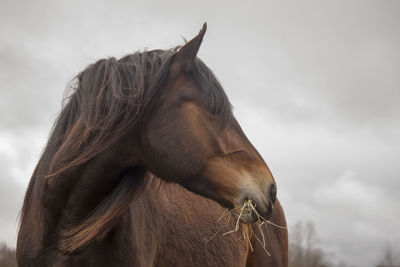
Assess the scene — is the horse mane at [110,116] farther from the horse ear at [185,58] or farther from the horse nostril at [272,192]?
the horse nostril at [272,192]

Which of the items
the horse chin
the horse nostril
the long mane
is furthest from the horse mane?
the horse chin

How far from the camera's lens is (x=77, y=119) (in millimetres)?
3578

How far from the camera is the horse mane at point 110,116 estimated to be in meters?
3.34

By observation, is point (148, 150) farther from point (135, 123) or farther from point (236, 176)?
point (236, 176)

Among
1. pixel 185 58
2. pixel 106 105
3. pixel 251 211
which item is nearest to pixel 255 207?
pixel 251 211

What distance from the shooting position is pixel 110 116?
11.0ft

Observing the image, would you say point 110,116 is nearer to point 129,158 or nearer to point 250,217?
point 129,158

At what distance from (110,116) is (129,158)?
0.38 m

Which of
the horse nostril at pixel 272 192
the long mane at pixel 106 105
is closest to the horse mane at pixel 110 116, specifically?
the long mane at pixel 106 105

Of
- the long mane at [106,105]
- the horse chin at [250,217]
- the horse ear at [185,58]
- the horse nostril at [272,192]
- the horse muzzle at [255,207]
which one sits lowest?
the horse chin at [250,217]

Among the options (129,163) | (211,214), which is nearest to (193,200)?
(211,214)

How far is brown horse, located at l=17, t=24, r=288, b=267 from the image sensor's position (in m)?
3.26

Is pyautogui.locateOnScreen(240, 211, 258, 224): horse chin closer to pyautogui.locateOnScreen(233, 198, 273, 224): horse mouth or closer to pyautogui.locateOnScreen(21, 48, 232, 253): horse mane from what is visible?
pyautogui.locateOnScreen(233, 198, 273, 224): horse mouth

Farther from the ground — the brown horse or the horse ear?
the horse ear
